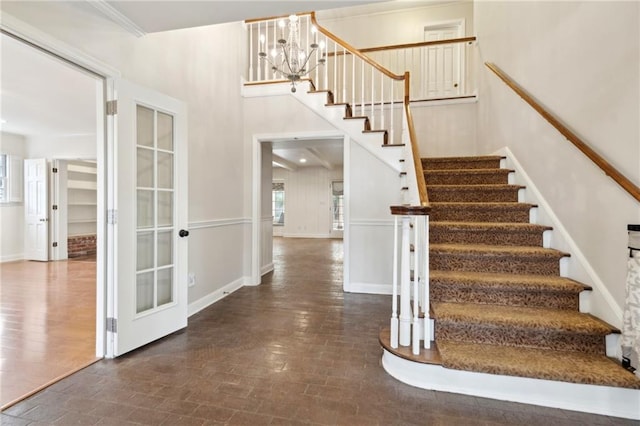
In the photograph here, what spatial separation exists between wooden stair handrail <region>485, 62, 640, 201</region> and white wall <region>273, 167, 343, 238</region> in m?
8.13

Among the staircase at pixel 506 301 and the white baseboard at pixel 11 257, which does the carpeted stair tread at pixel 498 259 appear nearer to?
the staircase at pixel 506 301

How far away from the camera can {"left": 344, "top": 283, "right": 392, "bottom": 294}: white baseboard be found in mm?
4051

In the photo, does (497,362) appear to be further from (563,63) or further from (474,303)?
(563,63)

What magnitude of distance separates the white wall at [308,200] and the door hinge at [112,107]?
9.15 meters

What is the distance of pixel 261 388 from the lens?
6.34 ft

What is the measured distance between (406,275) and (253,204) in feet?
9.76

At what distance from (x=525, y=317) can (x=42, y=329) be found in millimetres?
4191

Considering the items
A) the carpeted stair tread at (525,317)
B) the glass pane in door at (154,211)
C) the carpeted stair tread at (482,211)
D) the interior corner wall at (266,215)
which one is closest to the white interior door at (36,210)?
the interior corner wall at (266,215)

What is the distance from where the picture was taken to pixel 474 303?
7.58 ft

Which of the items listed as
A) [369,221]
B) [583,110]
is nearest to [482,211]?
[583,110]

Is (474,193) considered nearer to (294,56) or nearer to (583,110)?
(583,110)

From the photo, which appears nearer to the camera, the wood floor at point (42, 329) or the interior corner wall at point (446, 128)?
the wood floor at point (42, 329)

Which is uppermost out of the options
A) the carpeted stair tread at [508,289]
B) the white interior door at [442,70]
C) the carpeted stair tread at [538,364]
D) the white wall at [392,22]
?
the white wall at [392,22]

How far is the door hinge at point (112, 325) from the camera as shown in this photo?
7.58ft
